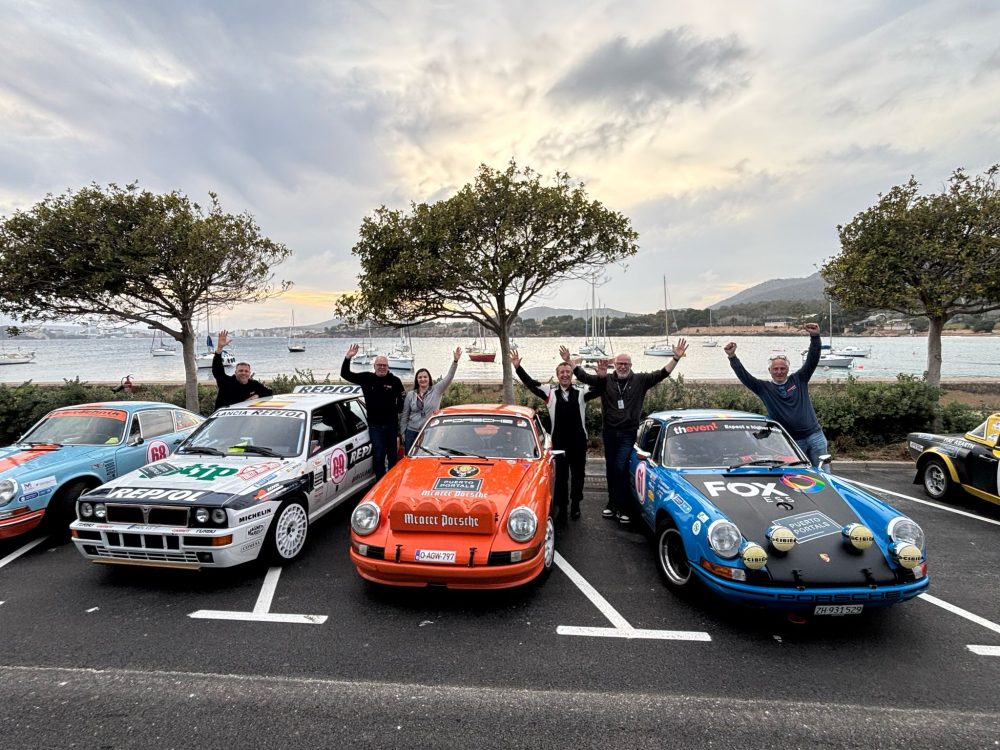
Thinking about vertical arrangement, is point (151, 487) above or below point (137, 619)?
above

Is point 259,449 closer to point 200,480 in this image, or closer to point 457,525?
point 200,480

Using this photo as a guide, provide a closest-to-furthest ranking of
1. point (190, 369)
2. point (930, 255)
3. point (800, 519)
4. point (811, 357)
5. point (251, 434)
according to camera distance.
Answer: point (800, 519) → point (251, 434) → point (811, 357) → point (930, 255) → point (190, 369)

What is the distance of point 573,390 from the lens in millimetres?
6176

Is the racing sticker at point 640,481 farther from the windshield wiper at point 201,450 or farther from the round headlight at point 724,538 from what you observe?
the windshield wiper at point 201,450

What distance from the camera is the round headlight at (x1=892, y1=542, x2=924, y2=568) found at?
349cm

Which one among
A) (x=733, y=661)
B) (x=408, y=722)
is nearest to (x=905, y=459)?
(x=733, y=661)

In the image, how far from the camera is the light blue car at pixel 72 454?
17.0 ft

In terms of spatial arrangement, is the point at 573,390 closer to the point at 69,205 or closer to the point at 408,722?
the point at 408,722

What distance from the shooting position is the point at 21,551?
5.32 meters

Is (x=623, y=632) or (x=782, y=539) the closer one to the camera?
(x=782, y=539)

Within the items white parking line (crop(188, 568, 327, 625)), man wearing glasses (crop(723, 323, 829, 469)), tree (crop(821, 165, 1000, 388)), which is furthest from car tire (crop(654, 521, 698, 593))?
tree (crop(821, 165, 1000, 388))

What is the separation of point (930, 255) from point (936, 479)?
4.79 metres

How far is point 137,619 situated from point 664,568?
446 cm

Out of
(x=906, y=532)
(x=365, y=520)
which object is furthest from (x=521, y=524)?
(x=906, y=532)
